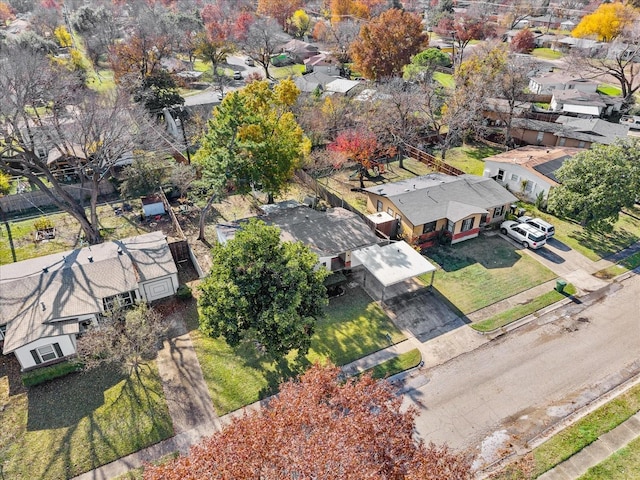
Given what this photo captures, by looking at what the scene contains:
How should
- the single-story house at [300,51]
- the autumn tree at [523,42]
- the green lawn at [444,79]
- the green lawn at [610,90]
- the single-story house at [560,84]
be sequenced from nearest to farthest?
the single-story house at [560,84], the green lawn at [610,90], the green lawn at [444,79], the single-story house at [300,51], the autumn tree at [523,42]

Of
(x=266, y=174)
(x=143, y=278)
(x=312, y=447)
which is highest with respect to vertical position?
(x=312, y=447)

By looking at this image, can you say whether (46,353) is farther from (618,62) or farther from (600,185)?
(618,62)

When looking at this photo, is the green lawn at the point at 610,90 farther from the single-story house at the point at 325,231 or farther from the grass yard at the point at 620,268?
the single-story house at the point at 325,231

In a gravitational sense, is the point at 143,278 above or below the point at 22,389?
above

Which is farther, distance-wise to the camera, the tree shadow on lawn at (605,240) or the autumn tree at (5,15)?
the autumn tree at (5,15)

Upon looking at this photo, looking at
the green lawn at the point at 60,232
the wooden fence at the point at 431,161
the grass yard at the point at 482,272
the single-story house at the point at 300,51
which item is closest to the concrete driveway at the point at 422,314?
the grass yard at the point at 482,272

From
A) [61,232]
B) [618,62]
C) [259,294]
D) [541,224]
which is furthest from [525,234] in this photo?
[618,62]

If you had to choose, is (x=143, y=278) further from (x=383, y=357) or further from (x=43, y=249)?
(x=383, y=357)

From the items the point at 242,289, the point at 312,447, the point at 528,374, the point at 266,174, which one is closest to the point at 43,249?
the point at 266,174
